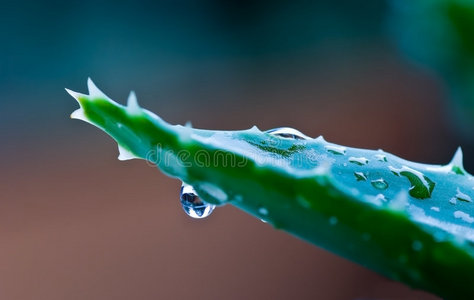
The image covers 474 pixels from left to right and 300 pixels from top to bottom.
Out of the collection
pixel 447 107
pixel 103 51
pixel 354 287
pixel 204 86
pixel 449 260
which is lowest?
pixel 354 287

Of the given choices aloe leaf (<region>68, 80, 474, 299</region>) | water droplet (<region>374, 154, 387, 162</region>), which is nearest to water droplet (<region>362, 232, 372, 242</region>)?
aloe leaf (<region>68, 80, 474, 299</region>)

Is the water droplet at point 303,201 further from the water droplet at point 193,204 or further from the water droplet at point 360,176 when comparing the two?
the water droplet at point 193,204

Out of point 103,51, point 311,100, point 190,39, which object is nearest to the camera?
point 103,51

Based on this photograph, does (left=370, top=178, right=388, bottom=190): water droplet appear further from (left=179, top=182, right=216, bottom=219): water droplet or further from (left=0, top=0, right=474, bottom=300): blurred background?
(left=0, top=0, right=474, bottom=300): blurred background

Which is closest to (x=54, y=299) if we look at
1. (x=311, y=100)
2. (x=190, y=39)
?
(x=190, y=39)

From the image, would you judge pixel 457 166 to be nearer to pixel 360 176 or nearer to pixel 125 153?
pixel 360 176

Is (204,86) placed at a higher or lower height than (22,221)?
higher

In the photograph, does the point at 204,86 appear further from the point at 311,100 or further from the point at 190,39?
the point at 311,100
